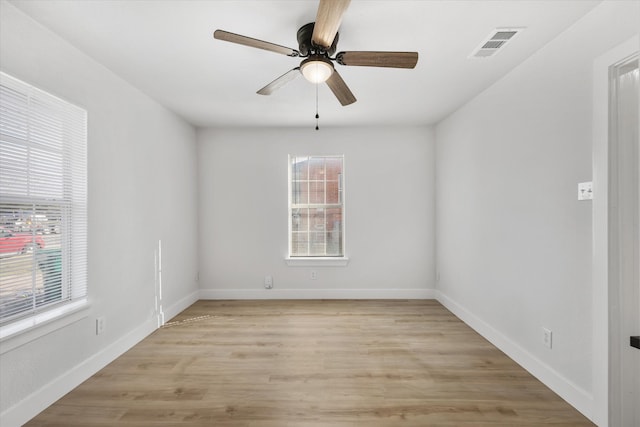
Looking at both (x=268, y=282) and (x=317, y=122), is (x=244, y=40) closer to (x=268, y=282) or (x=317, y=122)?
(x=317, y=122)

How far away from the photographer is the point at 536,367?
235cm

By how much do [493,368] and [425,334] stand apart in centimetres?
75

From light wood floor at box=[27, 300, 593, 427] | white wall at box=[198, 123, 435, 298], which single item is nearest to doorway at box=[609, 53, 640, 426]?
light wood floor at box=[27, 300, 593, 427]

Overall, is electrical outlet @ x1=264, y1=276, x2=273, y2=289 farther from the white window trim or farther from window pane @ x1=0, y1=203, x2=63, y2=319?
window pane @ x1=0, y1=203, x2=63, y2=319

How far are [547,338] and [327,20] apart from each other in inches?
100

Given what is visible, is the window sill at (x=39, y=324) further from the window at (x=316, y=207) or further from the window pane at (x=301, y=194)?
the window pane at (x=301, y=194)

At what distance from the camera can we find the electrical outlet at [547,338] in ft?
7.29

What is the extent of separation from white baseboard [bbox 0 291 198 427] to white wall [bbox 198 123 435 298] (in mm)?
1500

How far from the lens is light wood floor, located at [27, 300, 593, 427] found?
75.4 inches

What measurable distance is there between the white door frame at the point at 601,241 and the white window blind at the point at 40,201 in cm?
340

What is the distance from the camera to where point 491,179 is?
2.98 m

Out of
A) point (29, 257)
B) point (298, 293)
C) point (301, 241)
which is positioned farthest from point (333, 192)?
point (29, 257)

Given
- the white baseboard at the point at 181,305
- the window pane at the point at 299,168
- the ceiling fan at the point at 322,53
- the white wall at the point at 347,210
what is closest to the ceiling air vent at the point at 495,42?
the ceiling fan at the point at 322,53

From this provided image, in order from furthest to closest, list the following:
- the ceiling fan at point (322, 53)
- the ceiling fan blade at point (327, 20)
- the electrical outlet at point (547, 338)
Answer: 1. the electrical outlet at point (547, 338)
2. the ceiling fan at point (322, 53)
3. the ceiling fan blade at point (327, 20)
